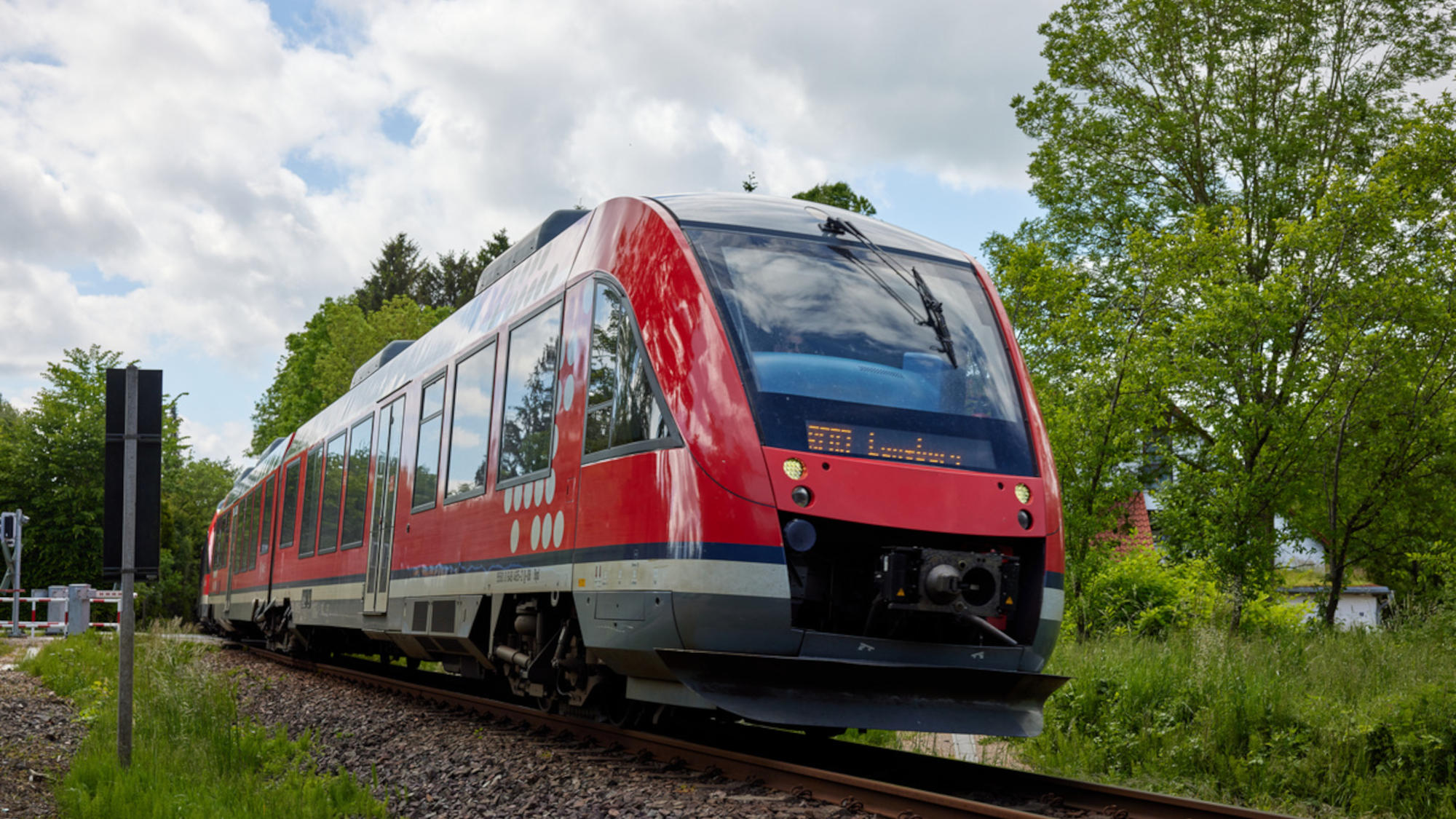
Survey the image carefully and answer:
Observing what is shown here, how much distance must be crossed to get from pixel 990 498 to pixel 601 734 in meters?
2.84

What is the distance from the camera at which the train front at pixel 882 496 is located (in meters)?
6.14

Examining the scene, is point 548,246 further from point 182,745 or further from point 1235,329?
point 1235,329

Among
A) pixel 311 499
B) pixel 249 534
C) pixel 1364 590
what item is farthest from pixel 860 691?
pixel 1364 590

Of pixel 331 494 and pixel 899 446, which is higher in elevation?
pixel 899 446

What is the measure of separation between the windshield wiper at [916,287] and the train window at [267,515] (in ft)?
40.3

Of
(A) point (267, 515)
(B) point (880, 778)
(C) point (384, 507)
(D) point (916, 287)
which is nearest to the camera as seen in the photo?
(B) point (880, 778)

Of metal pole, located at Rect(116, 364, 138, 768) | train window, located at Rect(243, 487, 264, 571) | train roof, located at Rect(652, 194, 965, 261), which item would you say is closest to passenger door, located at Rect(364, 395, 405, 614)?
metal pole, located at Rect(116, 364, 138, 768)

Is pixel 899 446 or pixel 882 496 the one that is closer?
pixel 882 496

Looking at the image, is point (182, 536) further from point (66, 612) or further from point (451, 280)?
point (66, 612)

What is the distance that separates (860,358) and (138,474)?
4.04 meters

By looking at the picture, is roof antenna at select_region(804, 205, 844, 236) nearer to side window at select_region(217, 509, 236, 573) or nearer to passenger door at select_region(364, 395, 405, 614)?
passenger door at select_region(364, 395, 405, 614)

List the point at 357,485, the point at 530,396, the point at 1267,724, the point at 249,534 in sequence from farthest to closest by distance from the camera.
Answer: the point at 249,534 < the point at 357,485 < the point at 530,396 < the point at 1267,724

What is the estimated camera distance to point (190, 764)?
7.46 meters

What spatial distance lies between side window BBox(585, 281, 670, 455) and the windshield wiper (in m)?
1.32
